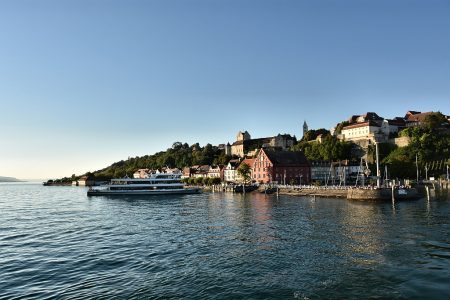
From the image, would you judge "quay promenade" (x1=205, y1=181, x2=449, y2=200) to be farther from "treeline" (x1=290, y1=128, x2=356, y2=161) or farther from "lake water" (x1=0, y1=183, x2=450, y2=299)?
"treeline" (x1=290, y1=128, x2=356, y2=161)

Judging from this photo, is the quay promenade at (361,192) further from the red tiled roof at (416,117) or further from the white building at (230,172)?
the red tiled roof at (416,117)

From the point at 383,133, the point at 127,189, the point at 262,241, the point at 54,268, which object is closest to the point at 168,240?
the point at 262,241

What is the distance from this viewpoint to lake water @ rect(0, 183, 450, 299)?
71.9 feet

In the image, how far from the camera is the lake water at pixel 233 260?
21922 mm

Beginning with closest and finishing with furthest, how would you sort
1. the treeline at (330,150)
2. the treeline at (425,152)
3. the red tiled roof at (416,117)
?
the treeline at (425,152) < the treeline at (330,150) < the red tiled roof at (416,117)

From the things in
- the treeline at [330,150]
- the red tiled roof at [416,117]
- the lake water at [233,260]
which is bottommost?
the lake water at [233,260]

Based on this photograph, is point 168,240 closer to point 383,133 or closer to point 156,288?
point 156,288

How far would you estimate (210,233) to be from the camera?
1622 inches

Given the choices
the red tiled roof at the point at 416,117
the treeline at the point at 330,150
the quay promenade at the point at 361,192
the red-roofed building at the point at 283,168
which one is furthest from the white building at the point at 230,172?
the red tiled roof at the point at 416,117

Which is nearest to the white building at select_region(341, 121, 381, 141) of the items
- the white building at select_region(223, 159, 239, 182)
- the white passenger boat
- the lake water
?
the white building at select_region(223, 159, 239, 182)

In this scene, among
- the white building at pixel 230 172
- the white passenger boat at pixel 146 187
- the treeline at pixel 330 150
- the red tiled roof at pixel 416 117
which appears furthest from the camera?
the red tiled roof at pixel 416 117

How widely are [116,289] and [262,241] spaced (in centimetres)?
1677

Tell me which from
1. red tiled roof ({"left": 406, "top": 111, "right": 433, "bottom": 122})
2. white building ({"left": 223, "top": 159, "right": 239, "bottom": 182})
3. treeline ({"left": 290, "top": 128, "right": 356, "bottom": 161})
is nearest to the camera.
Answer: treeline ({"left": 290, "top": 128, "right": 356, "bottom": 161})

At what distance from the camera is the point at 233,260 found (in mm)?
28812
